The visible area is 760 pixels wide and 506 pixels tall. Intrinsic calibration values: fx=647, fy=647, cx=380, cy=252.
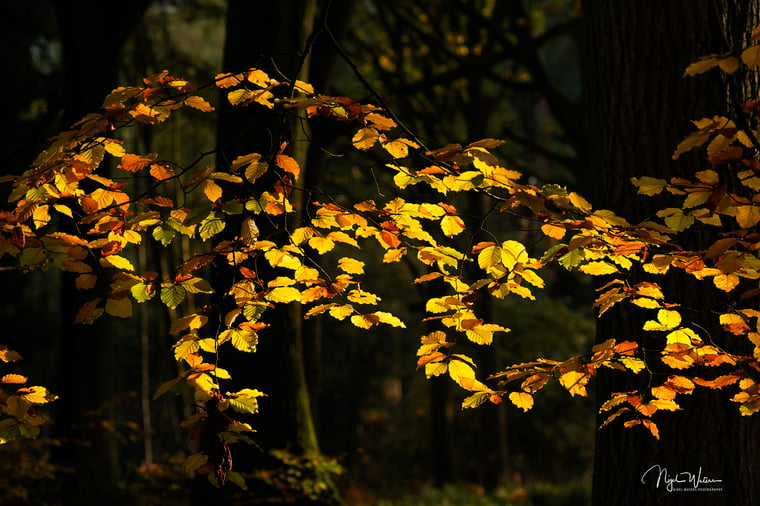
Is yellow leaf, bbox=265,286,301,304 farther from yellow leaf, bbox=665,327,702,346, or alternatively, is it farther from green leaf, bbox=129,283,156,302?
yellow leaf, bbox=665,327,702,346

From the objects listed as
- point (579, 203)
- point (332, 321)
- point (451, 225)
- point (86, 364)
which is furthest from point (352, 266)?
point (332, 321)

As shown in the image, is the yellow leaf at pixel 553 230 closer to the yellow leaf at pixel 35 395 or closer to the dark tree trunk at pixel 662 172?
the dark tree trunk at pixel 662 172

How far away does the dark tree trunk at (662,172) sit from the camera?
295 cm

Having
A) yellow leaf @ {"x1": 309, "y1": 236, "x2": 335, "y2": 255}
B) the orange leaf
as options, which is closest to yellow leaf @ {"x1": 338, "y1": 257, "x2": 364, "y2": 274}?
yellow leaf @ {"x1": 309, "y1": 236, "x2": 335, "y2": 255}

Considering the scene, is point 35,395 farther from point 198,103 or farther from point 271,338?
point 271,338

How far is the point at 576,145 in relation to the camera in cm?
772

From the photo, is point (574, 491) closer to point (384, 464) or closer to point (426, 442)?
point (426, 442)

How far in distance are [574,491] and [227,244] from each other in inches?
313
